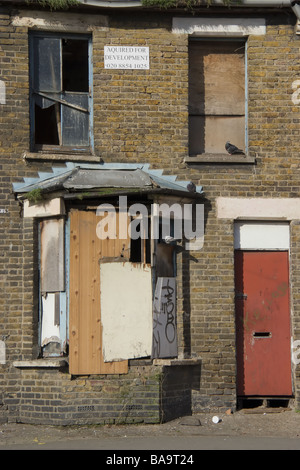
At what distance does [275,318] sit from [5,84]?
5221 mm

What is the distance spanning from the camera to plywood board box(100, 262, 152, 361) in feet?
36.8

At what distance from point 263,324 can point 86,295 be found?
8.97 ft

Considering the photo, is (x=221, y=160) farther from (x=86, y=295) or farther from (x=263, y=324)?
(x=86, y=295)

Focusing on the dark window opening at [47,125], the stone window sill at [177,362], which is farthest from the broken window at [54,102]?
the stone window sill at [177,362]

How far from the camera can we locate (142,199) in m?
11.5

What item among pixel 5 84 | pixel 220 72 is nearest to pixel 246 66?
pixel 220 72

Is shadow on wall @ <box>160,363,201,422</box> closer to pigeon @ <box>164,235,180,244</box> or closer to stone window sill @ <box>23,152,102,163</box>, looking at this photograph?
pigeon @ <box>164,235,180,244</box>

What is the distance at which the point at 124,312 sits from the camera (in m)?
11.3

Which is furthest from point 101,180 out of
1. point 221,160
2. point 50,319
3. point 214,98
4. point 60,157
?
point 214,98

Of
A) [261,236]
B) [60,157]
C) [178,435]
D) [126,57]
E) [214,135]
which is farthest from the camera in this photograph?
[214,135]

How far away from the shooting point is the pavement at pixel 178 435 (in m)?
9.77

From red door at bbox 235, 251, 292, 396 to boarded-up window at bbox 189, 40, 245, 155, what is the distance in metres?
1.76

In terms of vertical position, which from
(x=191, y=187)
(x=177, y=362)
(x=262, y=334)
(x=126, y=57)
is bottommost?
(x=177, y=362)

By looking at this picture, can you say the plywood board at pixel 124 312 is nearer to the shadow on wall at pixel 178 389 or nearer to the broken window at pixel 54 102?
the shadow on wall at pixel 178 389
